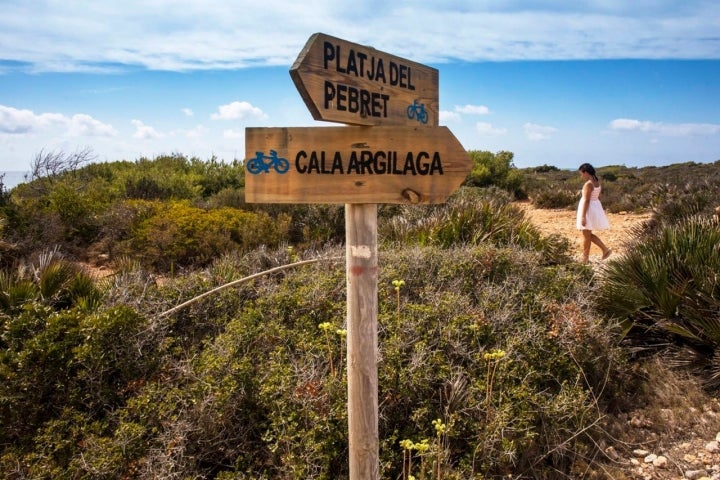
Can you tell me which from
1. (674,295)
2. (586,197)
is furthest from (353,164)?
(586,197)

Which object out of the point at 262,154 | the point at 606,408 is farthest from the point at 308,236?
the point at 262,154

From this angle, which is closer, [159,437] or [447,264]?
[159,437]

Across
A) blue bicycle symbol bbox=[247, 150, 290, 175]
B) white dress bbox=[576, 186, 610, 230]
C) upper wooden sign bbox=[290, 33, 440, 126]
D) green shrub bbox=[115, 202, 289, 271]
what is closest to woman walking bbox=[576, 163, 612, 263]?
white dress bbox=[576, 186, 610, 230]

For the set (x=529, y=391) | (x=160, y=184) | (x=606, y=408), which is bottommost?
(x=606, y=408)

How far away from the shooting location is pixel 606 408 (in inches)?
161

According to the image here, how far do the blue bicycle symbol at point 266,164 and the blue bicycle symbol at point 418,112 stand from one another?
0.71 m

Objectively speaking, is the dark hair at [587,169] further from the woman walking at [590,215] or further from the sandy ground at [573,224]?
the sandy ground at [573,224]

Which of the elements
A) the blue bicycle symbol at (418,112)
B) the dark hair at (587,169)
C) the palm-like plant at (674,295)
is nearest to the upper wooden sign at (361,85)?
the blue bicycle symbol at (418,112)

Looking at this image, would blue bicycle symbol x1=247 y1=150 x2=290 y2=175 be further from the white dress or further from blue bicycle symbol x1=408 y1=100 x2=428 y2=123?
the white dress

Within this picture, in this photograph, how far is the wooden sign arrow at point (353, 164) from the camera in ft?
8.11

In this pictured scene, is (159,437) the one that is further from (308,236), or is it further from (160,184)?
(160,184)

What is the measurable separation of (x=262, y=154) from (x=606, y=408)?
3228mm

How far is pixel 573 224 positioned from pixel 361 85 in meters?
13.0

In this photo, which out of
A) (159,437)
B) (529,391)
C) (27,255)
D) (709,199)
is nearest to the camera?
(159,437)
